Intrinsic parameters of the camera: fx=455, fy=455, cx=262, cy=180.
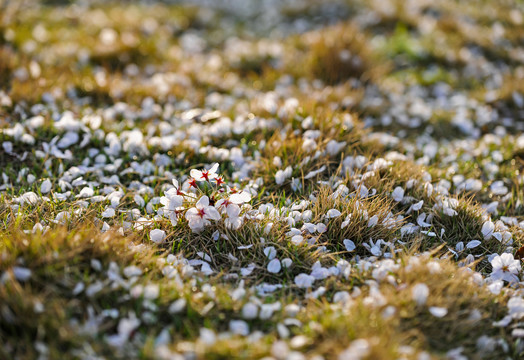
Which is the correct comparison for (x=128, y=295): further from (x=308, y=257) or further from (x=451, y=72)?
(x=451, y=72)

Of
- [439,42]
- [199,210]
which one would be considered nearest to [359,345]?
[199,210]

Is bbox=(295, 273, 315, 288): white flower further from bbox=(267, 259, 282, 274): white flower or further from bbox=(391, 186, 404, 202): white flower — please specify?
bbox=(391, 186, 404, 202): white flower

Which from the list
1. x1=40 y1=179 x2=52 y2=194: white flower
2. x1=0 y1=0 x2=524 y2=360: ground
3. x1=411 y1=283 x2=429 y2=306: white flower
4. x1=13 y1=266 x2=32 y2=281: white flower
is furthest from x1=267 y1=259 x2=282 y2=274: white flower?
x1=40 y1=179 x2=52 y2=194: white flower

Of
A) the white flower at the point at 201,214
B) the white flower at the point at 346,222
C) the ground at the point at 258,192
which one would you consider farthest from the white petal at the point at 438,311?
the white flower at the point at 201,214

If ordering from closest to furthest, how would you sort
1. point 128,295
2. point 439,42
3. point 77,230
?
point 128,295 → point 77,230 → point 439,42

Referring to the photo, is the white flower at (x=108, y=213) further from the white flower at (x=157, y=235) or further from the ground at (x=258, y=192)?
the white flower at (x=157, y=235)
